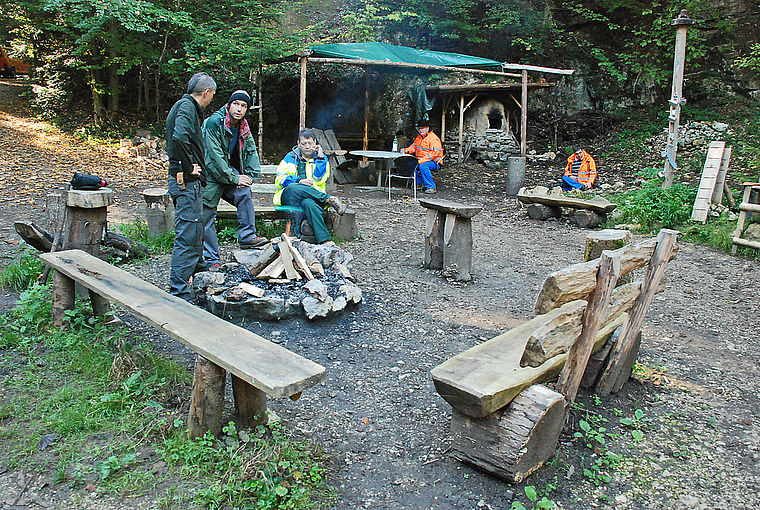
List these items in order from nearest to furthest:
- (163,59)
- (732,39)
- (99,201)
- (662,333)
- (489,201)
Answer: (99,201)
(662,333)
(489,201)
(163,59)
(732,39)

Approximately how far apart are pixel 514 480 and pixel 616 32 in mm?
18787

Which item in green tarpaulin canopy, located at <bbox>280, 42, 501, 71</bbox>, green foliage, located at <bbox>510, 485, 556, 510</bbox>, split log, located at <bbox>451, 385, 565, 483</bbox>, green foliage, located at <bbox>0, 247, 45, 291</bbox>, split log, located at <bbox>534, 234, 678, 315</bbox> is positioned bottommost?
green foliage, located at <bbox>510, 485, 556, 510</bbox>

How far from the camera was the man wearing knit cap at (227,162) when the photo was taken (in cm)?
524

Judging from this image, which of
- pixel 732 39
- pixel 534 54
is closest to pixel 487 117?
pixel 534 54

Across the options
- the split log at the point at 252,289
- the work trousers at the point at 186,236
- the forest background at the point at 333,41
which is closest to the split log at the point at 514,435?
Answer: the split log at the point at 252,289

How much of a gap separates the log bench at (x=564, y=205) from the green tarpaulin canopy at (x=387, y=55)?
13.5ft

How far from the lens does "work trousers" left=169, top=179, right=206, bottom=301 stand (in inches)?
185

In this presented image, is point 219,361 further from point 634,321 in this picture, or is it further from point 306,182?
point 306,182

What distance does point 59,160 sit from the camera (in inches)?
454

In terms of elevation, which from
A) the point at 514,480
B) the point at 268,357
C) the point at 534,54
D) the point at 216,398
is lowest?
the point at 514,480

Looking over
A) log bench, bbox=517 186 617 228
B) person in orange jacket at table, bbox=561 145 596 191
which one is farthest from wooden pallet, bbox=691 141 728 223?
person in orange jacket at table, bbox=561 145 596 191

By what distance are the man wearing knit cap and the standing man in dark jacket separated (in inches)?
13.9

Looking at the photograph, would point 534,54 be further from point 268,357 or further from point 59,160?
point 268,357

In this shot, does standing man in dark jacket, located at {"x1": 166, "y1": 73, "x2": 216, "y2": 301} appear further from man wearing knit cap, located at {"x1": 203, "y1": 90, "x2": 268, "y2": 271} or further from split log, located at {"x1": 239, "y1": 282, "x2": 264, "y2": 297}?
split log, located at {"x1": 239, "y1": 282, "x2": 264, "y2": 297}
